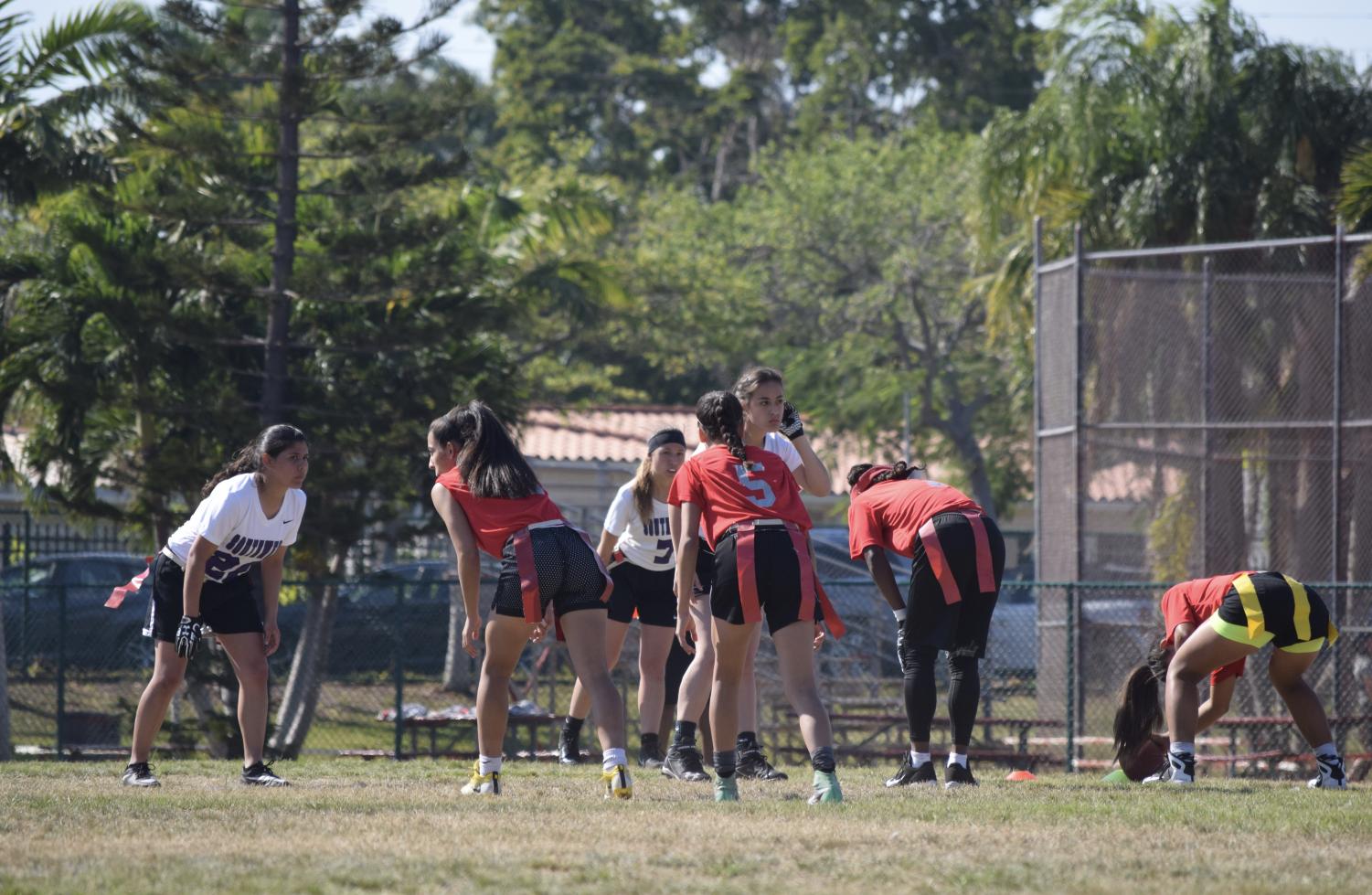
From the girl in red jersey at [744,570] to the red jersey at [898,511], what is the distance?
99 centimetres

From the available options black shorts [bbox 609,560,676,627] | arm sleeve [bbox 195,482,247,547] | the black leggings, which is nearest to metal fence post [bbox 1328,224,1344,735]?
the black leggings

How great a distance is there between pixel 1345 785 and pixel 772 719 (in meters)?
6.67

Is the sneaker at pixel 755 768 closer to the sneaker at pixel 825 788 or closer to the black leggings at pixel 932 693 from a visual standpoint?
the black leggings at pixel 932 693

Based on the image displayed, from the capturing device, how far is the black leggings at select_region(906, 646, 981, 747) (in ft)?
26.5

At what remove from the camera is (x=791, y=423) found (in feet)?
26.4

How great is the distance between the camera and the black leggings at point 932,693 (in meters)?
8.07

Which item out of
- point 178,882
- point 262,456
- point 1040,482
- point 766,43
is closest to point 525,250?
point 1040,482

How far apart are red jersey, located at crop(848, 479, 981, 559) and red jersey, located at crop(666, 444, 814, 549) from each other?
1.05 m

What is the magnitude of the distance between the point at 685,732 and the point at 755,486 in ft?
5.97

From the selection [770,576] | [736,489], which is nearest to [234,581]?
[736,489]

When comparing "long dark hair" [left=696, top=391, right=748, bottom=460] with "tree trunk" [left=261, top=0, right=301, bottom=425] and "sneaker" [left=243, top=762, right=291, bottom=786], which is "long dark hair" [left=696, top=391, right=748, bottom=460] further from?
"tree trunk" [left=261, top=0, right=301, bottom=425]

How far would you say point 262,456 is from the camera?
7.97 meters

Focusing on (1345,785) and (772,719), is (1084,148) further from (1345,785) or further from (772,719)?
(1345,785)

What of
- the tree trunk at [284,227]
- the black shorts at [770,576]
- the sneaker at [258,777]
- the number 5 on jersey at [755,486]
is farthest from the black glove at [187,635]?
the tree trunk at [284,227]
